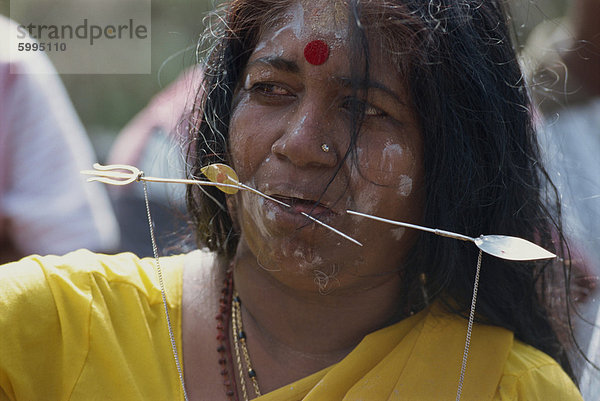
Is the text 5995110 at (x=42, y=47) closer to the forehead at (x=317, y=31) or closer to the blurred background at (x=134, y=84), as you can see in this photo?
the blurred background at (x=134, y=84)

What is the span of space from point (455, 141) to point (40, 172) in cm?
169

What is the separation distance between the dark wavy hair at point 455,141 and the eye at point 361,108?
52 millimetres

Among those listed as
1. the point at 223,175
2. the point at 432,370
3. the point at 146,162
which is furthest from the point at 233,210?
the point at 146,162

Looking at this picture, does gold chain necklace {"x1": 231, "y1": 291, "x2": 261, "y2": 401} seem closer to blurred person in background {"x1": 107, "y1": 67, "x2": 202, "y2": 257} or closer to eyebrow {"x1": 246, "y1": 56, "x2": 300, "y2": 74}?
eyebrow {"x1": 246, "y1": 56, "x2": 300, "y2": 74}

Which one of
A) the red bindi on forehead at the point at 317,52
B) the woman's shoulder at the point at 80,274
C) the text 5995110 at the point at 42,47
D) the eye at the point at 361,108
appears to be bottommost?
the woman's shoulder at the point at 80,274

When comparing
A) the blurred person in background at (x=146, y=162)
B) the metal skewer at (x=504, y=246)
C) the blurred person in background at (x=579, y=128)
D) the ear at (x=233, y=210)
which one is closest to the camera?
the metal skewer at (x=504, y=246)

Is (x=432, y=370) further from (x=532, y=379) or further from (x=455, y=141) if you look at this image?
(x=455, y=141)

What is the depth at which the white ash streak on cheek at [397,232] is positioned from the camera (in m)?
1.54

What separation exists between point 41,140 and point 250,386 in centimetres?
148

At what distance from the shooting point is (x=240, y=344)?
5.42 ft

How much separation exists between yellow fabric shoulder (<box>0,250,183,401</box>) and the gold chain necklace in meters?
0.14

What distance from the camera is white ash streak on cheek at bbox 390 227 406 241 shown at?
1.54 m

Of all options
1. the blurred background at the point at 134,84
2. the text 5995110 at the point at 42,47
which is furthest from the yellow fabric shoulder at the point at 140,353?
the blurred background at the point at 134,84

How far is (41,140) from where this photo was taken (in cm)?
262
